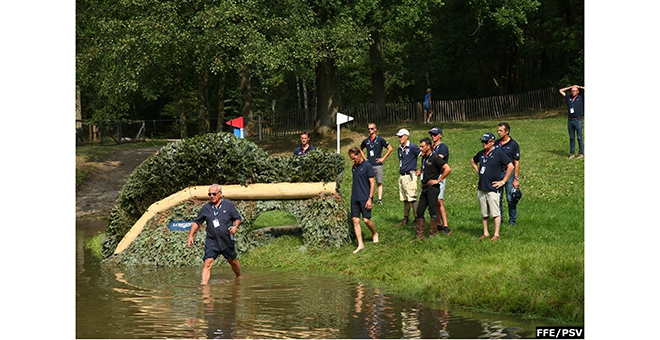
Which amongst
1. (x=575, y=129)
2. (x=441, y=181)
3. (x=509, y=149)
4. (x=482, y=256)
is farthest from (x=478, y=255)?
(x=575, y=129)

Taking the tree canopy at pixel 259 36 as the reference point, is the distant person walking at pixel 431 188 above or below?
below

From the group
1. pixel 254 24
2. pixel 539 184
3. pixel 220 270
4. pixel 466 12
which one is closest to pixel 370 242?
pixel 220 270

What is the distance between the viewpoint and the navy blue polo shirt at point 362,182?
16.6 metres

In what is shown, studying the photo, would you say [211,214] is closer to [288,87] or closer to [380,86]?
[380,86]

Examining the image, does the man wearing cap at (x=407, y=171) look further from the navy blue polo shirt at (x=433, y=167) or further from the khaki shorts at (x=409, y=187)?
the navy blue polo shirt at (x=433, y=167)

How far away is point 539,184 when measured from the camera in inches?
896

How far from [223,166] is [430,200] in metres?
4.40

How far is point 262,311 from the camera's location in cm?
1243

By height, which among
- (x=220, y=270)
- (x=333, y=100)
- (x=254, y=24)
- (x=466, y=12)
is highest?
(x=466, y=12)

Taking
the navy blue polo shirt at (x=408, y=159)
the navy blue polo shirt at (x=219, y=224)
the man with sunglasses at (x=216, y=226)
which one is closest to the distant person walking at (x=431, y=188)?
the navy blue polo shirt at (x=408, y=159)

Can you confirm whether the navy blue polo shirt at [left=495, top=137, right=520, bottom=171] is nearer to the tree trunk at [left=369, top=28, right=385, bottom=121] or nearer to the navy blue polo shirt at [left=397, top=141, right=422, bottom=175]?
the navy blue polo shirt at [left=397, top=141, right=422, bottom=175]

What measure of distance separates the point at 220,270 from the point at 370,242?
305 centimetres

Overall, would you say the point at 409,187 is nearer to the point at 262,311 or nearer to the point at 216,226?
the point at 216,226

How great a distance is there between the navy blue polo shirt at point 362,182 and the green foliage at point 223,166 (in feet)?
4.00
